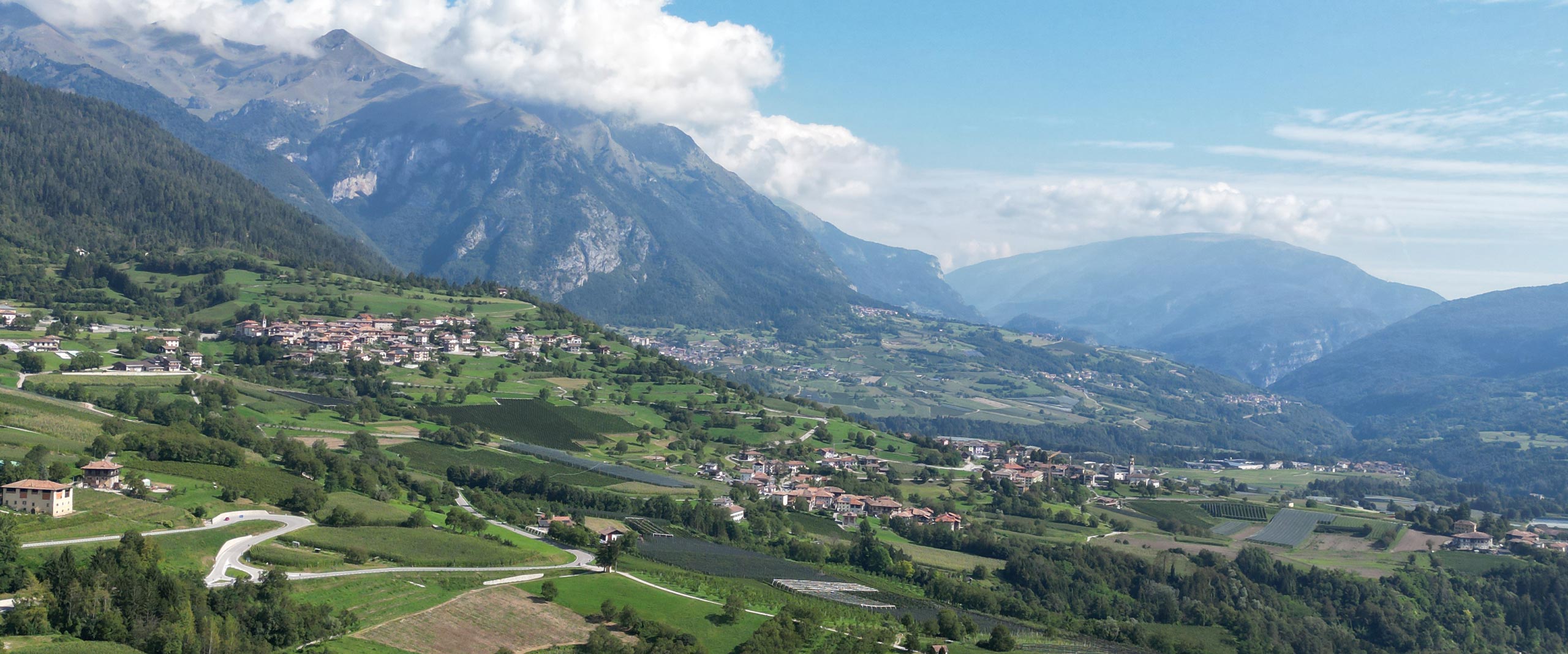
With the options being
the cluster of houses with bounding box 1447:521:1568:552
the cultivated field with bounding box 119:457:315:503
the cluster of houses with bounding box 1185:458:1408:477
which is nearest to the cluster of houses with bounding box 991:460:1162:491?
the cluster of houses with bounding box 1447:521:1568:552

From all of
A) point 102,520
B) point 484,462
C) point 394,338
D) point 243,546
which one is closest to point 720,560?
point 484,462

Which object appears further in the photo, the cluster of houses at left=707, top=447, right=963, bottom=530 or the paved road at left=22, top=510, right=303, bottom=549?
the cluster of houses at left=707, top=447, right=963, bottom=530

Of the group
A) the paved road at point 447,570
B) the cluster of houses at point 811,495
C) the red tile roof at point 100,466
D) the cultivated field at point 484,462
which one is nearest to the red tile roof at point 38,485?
the red tile roof at point 100,466

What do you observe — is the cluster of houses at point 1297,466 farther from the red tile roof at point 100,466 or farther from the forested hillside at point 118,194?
the red tile roof at point 100,466

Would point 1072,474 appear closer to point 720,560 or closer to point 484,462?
point 720,560

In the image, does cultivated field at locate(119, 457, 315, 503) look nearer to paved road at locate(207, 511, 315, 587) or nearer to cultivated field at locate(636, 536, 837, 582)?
paved road at locate(207, 511, 315, 587)
